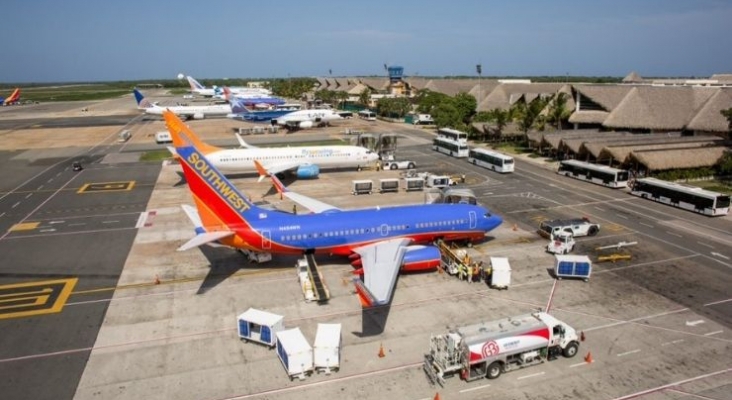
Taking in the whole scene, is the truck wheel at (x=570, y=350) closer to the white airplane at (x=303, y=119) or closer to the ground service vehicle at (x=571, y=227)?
the ground service vehicle at (x=571, y=227)

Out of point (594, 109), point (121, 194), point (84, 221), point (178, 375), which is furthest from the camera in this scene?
point (594, 109)

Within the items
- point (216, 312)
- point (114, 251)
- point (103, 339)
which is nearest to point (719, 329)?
point (216, 312)

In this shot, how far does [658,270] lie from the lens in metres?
40.8

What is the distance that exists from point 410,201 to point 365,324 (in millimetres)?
33126

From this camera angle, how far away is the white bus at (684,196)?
181 ft

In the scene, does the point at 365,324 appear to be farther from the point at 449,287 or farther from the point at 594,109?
the point at 594,109

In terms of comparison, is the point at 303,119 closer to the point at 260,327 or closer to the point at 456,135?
the point at 456,135

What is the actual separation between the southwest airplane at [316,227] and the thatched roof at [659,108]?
72141 mm

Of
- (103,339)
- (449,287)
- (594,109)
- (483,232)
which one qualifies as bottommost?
(103,339)

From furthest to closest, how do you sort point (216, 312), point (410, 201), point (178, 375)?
point (410, 201) → point (216, 312) → point (178, 375)

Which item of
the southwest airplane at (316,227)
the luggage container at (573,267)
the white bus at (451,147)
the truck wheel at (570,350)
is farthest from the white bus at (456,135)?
the truck wheel at (570,350)

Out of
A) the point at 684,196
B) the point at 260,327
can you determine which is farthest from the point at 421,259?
the point at 684,196

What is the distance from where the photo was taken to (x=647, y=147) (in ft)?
250

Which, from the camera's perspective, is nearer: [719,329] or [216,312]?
[719,329]
